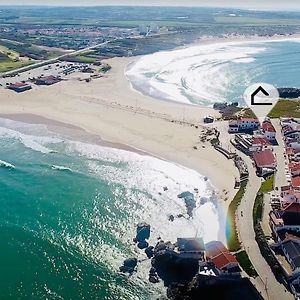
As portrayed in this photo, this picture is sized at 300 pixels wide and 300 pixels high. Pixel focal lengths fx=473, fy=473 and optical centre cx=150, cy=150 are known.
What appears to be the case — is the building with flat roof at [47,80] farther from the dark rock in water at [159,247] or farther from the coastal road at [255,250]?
the dark rock in water at [159,247]

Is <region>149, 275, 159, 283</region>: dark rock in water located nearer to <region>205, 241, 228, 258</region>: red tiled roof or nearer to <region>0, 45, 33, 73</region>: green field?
<region>205, 241, 228, 258</region>: red tiled roof

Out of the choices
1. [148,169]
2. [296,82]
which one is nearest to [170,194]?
[148,169]

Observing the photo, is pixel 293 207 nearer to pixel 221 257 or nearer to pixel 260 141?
pixel 221 257

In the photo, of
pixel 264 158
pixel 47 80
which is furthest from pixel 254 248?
pixel 47 80

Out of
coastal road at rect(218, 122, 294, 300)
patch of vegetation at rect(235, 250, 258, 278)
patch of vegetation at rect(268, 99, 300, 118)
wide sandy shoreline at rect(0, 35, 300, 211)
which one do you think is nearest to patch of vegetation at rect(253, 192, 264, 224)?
Answer: coastal road at rect(218, 122, 294, 300)

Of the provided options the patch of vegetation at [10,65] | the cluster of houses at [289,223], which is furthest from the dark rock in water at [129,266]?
the patch of vegetation at [10,65]
